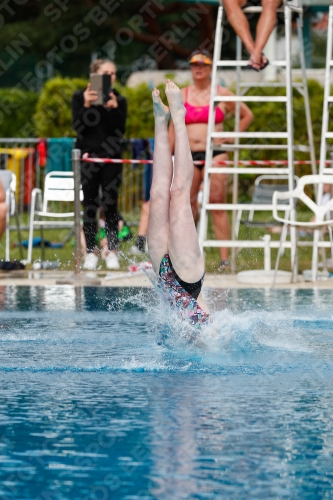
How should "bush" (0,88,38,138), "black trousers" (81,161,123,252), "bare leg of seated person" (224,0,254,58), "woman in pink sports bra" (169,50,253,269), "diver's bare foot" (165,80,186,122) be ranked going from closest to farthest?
1. "diver's bare foot" (165,80,186,122)
2. "bare leg of seated person" (224,0,254,58)
3. "woman in pink sports bra" (169,50,253,269)
4. "black trousers" (81,161,123,252)
5. "bush" (0,88,38,138)

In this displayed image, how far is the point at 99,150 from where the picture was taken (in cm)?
1267

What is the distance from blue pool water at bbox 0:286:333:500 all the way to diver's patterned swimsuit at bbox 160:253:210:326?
10 centimetres

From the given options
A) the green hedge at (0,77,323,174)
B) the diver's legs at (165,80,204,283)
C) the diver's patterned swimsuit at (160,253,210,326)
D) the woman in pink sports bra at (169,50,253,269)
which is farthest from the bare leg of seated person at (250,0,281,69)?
the green hedge at (0,77,323,174)

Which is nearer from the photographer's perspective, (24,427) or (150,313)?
(24,427)

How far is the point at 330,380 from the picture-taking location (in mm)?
5688

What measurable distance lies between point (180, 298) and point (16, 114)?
76.7 ft

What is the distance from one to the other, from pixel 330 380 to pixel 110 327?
8.43 ft

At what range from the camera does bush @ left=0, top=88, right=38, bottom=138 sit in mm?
29125

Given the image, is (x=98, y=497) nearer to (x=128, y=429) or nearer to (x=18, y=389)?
(x=128, y=429)

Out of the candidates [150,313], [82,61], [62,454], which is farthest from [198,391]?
[82,61]

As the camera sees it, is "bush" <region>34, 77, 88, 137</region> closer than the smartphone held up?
No

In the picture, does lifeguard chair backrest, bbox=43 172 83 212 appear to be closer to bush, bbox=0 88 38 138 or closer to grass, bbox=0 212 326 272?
grass, bbox=0 212 326 272

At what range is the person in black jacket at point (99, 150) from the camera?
12336 mm

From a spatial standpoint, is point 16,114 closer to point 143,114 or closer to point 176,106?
point 143,114
